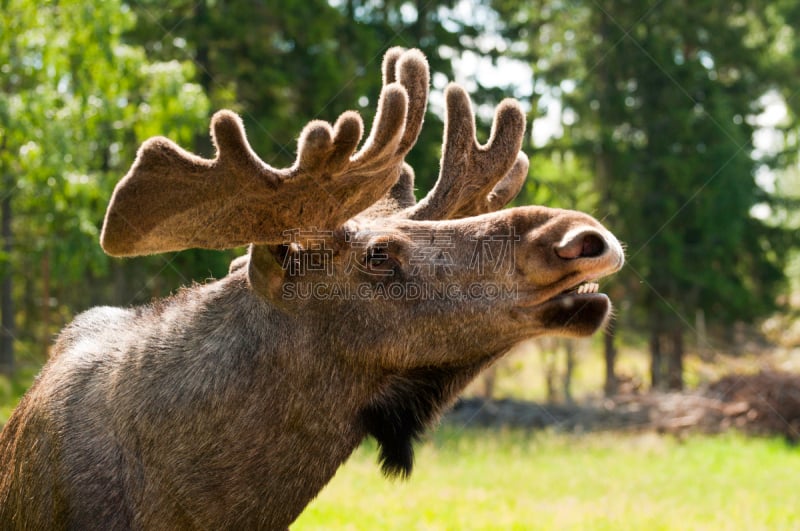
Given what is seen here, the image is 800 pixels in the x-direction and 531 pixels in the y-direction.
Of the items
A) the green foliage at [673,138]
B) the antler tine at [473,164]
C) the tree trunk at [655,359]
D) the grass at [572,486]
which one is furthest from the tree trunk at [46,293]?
the tree trunk at [655,359]

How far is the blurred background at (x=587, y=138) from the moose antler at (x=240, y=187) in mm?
10222

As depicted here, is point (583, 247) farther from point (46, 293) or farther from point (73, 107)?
point (46, 293)

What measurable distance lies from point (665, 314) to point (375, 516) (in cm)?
1564

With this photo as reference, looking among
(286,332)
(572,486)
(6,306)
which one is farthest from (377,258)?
(6,306)

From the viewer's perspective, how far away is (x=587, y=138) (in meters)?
21.1

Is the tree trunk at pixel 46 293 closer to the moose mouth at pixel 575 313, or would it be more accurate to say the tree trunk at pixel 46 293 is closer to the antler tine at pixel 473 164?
the antler tine at pixel 473 164

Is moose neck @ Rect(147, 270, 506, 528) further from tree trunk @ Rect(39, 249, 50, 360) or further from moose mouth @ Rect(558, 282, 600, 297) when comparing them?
tree trunk @ Rect(39, 249, 50, 360)

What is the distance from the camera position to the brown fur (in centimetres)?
315

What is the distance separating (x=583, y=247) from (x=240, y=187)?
1.30 m

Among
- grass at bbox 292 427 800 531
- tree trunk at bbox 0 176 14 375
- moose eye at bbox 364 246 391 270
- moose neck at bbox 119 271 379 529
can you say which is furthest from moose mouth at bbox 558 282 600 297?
tree trunk at bbox 0 176 14 375

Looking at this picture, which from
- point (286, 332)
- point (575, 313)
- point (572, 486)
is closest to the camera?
point (575, 313)

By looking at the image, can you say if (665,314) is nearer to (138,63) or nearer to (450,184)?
(138,63)

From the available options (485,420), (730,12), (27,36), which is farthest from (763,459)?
(730,12)

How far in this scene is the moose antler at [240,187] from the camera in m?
3.11
